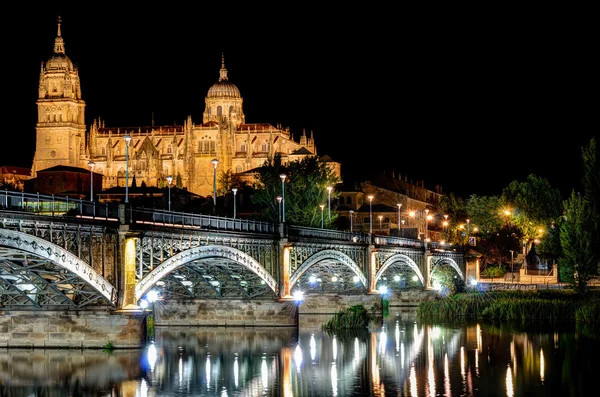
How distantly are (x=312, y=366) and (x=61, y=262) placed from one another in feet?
51.1

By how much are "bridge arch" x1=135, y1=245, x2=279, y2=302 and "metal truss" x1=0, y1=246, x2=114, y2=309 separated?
7.08ft

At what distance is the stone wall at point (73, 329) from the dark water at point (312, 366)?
0.54 metres

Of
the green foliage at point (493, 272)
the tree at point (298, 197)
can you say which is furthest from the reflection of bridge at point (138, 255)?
the green foliage at point (493, 272)

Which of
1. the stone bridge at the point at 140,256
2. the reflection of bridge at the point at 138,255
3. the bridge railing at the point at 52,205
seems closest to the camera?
the bridge railing at the point at 52,205

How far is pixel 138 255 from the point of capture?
185 feet

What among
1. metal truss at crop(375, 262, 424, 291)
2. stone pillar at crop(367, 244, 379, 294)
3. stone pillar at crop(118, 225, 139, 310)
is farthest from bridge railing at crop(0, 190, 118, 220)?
metal truss at crop(375, 262, 424, 291)

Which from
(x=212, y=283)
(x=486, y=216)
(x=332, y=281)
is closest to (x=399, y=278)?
(x=332, y=281)

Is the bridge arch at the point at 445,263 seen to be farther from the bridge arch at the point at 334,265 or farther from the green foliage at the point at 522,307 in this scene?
the bridge arch at the point at 334,265

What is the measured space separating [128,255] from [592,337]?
31.6 meters

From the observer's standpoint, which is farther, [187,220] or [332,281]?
[332,281]

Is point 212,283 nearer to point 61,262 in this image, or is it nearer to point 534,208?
point 61,262

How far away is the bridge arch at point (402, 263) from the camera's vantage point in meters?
97.4

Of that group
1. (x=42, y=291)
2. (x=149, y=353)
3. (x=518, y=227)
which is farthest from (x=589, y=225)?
(x=518, y=227)

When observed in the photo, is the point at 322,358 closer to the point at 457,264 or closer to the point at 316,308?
the point at 316,308
